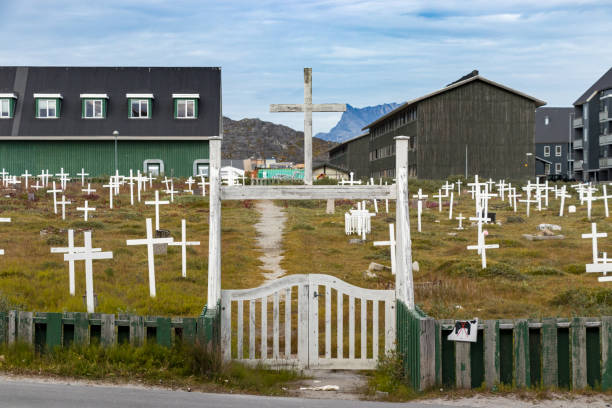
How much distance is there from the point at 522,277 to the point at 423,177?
43.7 metres

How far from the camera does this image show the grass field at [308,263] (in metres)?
13.8

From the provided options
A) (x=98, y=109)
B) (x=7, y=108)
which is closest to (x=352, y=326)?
(x=98, y=109)

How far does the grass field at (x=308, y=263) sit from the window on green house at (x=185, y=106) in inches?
662

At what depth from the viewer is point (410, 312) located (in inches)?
349

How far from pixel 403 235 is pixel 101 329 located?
4.42 m

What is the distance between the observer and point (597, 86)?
85688 mm

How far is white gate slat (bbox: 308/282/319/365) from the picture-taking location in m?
9.73

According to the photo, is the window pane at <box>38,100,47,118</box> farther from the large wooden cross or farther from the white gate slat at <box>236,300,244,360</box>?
the white gate slat at <box>236,300,244,360</box>

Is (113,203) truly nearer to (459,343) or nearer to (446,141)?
(459,343)

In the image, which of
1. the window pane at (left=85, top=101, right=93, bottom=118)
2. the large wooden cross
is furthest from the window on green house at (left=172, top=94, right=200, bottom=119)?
the large wooden cross

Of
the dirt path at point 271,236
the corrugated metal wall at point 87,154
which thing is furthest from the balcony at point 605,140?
the dirt path at point 271,236

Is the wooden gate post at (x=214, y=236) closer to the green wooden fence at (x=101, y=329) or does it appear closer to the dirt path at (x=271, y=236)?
the green wooden fence at (x=101, y=329)

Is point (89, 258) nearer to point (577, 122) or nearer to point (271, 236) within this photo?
point (271, 236)

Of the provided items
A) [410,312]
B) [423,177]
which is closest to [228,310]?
[410,312]
